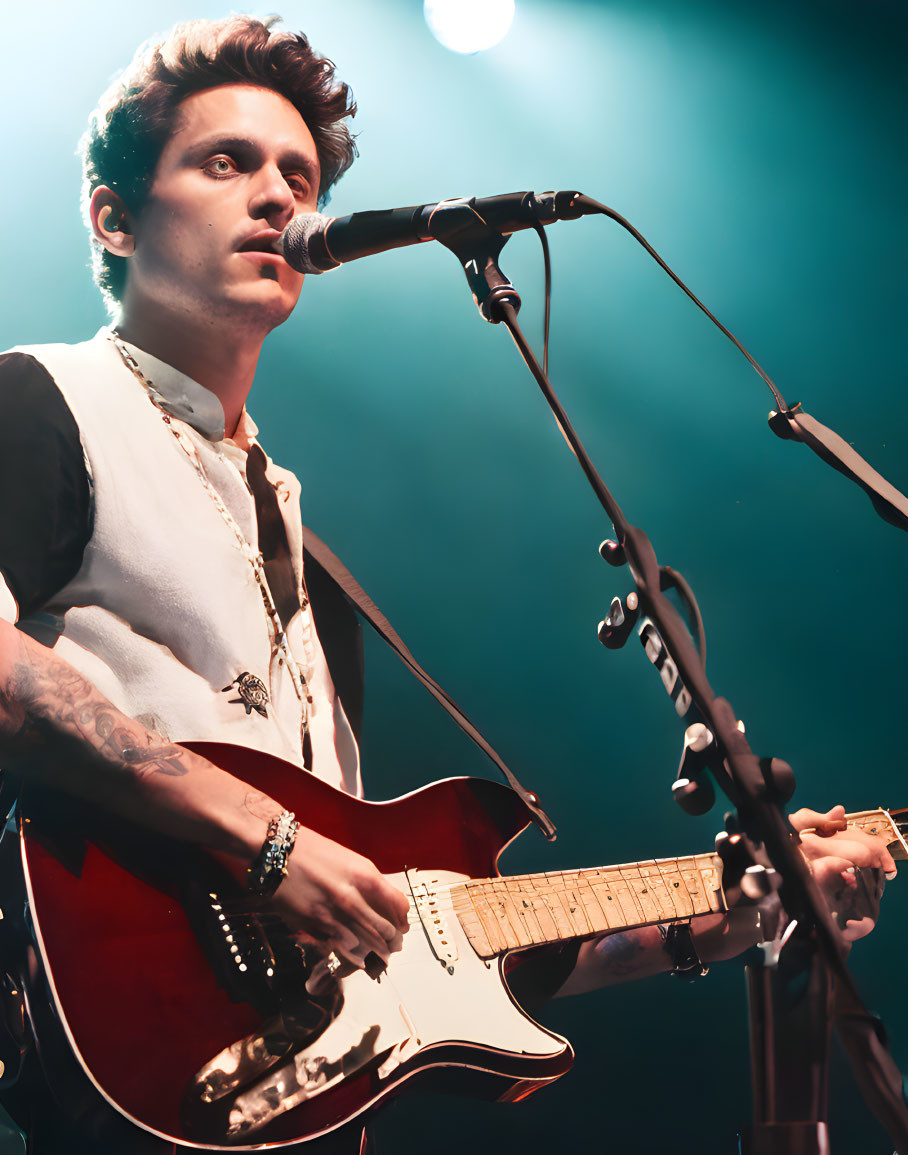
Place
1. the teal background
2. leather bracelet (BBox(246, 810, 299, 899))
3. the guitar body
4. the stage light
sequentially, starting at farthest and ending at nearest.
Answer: the stage light < the teal background < leather bracelet (BBox(246, 810, 299, 899)) < the guitar body

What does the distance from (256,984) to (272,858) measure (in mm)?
144

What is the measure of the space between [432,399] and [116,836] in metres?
1.08

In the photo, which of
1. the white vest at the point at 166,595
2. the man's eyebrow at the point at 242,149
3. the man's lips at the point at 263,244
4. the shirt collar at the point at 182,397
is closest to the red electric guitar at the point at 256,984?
the white vest at the point at 166,595

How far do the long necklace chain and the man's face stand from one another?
116 millimetres

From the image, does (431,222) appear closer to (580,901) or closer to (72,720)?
(72,720)

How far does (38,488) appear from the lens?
43.8 inches

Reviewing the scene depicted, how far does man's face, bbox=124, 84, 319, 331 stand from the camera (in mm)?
1358

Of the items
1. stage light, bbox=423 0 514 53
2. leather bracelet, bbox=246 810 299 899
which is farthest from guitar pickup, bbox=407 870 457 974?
stage light, bbox=423 0 514 53

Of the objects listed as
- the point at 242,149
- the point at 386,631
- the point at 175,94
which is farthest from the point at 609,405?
the point at 175,94

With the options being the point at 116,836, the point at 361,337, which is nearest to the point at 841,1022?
the point at 116,836

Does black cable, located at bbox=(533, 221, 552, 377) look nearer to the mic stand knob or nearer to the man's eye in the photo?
the mic stand knob

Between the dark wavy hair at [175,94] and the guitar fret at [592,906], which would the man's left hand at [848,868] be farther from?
the dark wavy hair at [175,94]

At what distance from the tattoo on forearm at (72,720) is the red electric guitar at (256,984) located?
0.07m

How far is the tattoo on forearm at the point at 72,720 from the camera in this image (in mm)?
965
